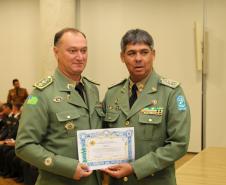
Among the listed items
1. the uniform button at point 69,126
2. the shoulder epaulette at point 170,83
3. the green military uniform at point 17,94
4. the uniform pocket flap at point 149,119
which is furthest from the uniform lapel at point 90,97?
the green military uniform at point 17,94

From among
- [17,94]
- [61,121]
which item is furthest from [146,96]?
[17,94]

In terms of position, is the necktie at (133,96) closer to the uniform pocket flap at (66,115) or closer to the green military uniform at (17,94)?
the uniform pocket flap at (66,115)

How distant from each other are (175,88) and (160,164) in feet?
1.20

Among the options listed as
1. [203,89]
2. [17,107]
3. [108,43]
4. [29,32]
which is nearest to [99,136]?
[17,107]

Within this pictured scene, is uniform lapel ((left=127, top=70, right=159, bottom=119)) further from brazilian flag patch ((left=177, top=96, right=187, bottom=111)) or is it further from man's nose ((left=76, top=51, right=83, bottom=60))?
man's nose ((left=76, top=51, right=83, bottom=60))

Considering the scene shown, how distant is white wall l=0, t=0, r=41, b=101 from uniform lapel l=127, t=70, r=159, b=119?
6.84m

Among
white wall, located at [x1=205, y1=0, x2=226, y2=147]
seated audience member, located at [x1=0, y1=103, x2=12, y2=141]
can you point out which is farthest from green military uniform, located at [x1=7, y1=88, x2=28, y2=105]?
white wall, located at [x1=205, y1=0, x2=226, y2=147]

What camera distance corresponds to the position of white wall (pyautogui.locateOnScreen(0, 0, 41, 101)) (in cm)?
860

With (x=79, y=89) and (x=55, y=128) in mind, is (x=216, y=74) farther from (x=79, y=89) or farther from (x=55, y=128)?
(x=55, y=128)

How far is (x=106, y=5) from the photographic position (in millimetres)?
7867

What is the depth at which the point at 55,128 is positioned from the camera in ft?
6.07

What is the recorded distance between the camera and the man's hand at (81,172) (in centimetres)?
178

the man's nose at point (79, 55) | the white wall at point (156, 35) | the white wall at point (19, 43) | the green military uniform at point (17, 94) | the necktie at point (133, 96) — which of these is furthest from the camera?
the white wall at point (19, 43)

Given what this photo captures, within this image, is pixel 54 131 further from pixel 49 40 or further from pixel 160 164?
pixel 49 40
